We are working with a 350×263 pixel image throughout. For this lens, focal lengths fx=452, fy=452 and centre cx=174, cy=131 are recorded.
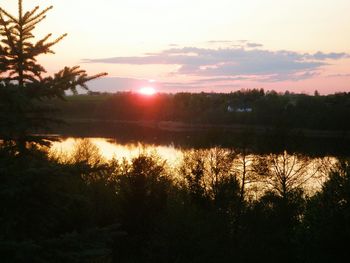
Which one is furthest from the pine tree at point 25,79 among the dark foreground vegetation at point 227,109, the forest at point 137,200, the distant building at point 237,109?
the distant building at point 237,109

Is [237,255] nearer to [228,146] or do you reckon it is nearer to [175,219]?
[175,219]

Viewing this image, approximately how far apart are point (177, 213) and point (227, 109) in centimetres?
12961

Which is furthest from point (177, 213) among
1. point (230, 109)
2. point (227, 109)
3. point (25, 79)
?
point (230, 109)

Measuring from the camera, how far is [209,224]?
2994 centimetres

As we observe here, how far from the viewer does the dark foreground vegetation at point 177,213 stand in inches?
311

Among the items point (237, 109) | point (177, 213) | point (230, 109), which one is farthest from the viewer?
point (237, 109)

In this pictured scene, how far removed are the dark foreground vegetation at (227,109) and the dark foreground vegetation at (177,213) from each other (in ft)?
238

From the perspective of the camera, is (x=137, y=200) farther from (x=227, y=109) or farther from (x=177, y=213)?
(x=227, y=109)

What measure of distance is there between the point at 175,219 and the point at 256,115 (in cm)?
11148

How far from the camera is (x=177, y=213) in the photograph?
2789 cm

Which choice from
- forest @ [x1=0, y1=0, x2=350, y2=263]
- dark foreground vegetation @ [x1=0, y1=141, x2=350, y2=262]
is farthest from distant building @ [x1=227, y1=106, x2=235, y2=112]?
dark foreground vegetation @ [x1=0, y1=141, x2=350, y2=262]

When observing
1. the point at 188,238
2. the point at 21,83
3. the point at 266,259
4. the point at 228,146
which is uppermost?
the point at 21,83

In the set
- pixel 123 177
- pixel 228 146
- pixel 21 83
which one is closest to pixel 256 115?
pixel 228 146

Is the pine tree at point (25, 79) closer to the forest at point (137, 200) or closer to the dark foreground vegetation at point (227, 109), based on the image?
the forest at point (137, 200)
